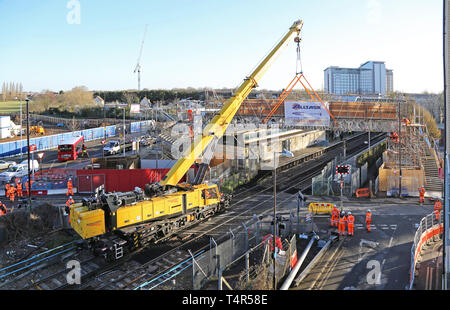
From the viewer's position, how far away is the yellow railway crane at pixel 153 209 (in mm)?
14305

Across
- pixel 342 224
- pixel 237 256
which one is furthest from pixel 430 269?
pixel 237 256

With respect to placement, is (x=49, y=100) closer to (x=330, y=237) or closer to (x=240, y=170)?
(x=240, y=170)

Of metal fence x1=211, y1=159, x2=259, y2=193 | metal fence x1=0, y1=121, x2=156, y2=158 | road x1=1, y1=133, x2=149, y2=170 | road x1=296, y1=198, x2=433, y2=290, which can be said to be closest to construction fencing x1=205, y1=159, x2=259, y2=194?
metal fence x1=211, y1=159, x2=259, y2=193

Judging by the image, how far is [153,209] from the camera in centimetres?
1584

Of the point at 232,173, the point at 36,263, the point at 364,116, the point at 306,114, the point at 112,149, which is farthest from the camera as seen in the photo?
the point at 112,149

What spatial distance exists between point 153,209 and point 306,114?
59.5 ft

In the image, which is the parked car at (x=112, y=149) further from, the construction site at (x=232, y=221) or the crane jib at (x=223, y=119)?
the crane jib at (x=223, y=119)

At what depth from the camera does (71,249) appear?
1578 cm

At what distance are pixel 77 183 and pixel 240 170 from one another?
1284cm

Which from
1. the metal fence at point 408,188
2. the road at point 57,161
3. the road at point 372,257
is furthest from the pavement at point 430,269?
the road at point 57,161

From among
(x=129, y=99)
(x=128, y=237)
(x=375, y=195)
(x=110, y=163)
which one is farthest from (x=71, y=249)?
(x=129, y=99)

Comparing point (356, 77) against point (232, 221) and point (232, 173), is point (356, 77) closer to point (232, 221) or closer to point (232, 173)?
point (232, 173)

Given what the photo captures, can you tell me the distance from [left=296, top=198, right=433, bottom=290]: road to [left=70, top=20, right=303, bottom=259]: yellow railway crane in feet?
22.4

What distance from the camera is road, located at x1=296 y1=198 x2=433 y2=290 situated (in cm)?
1264
